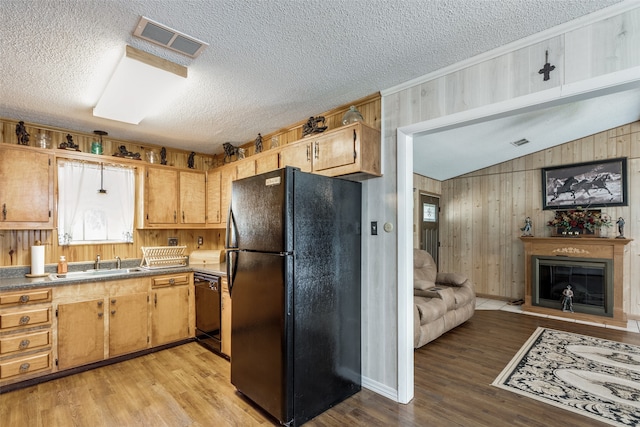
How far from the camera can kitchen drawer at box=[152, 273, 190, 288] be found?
3.56m

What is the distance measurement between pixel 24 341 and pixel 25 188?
146cm

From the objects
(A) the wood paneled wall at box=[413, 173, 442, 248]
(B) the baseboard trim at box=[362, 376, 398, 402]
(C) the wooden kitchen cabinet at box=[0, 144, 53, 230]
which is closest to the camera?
(B) the baseboard trim at box=[362, 376, 398, 402]

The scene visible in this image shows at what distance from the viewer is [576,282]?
5016 millimetres

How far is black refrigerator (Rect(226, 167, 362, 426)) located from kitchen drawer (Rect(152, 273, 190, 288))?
1.38m

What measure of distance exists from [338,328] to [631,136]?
5565 mm

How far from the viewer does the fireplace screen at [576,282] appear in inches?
186

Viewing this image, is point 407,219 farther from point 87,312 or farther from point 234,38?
point 87,312

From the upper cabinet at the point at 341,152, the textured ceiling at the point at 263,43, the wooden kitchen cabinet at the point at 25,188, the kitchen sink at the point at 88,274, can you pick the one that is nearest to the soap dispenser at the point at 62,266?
the kitchen sink at the point at 88,274

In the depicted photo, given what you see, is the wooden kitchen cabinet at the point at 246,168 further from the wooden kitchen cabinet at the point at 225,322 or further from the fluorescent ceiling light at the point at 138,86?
the wooden kitchen cabinet at the point at 225,322

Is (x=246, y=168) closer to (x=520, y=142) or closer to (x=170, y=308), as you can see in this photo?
(x=170, y=308)

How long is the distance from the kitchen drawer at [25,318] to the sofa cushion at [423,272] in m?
3.97

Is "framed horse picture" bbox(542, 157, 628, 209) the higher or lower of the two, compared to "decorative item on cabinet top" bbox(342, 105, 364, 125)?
lower

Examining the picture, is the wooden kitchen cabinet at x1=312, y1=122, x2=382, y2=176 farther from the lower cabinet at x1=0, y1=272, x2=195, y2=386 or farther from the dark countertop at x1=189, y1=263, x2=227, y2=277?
the lower cabinet at x1=0, y1=272, x2=195, y2=386

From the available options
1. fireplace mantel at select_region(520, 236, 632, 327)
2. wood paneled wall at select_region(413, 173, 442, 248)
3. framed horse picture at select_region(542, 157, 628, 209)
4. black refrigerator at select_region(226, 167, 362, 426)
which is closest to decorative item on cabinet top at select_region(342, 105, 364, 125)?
black refrigerator at select_region(226, 167, 362, 426)
